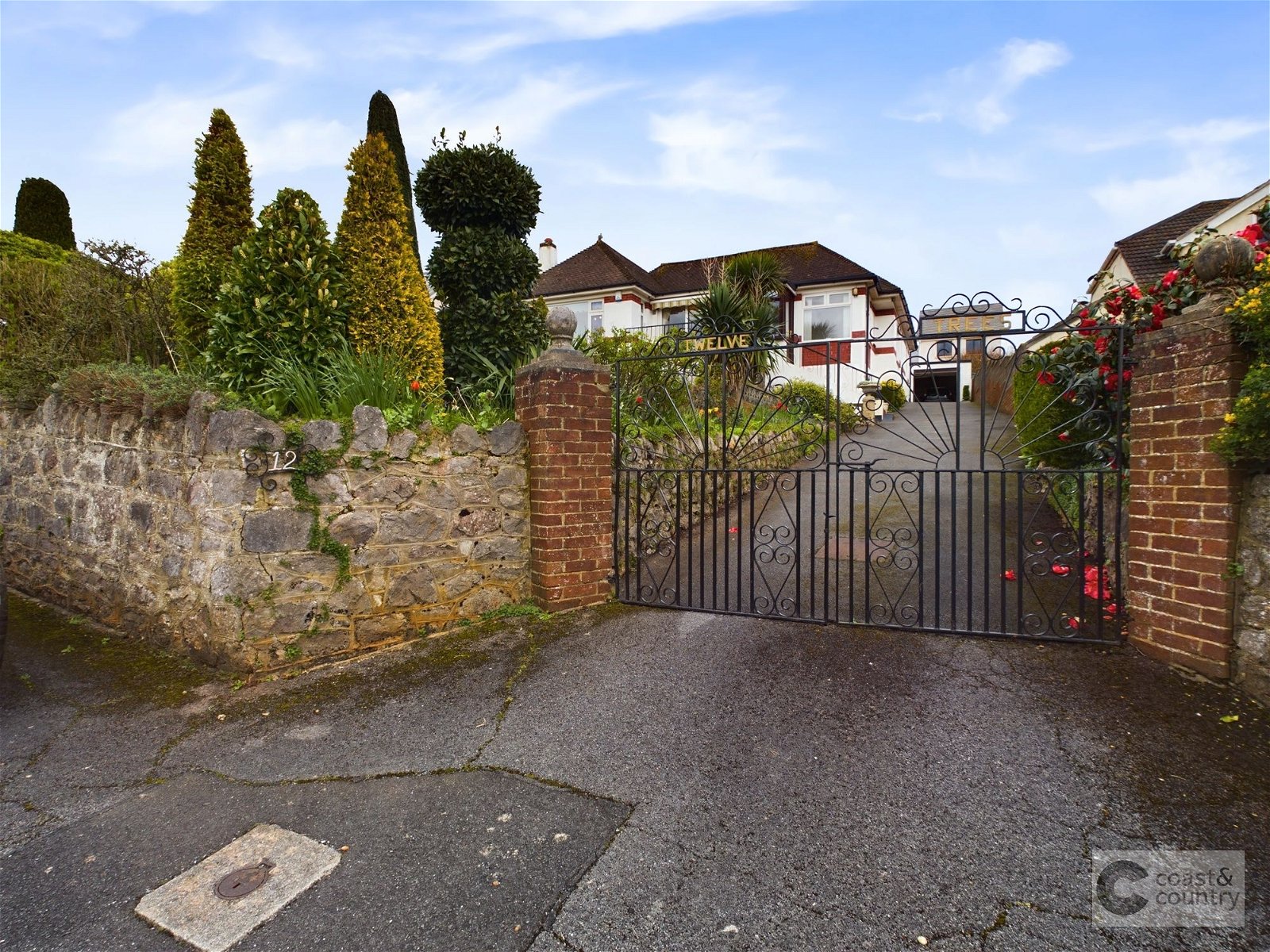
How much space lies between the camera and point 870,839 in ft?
7.16

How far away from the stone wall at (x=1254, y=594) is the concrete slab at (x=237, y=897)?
398cm

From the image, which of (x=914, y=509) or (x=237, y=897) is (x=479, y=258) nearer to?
(x=237, y=897)

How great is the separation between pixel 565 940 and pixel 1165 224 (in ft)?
65.8

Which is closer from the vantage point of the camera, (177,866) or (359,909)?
(359,909)

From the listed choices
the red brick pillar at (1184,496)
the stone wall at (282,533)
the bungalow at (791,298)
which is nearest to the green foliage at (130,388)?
the stone wall at (282,533)

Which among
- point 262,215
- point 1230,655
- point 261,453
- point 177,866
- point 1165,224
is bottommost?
point 177,866

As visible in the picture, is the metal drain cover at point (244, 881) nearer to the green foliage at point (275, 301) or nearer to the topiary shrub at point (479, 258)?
the green foliage at point (275, 301)

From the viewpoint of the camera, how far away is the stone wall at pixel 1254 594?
9.49 ft

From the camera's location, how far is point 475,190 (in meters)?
5.86

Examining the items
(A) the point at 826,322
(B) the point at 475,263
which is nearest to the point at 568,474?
(B) the point at 475,263

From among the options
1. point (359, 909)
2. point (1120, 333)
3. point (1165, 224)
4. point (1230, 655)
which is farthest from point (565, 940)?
point (1165, 224)

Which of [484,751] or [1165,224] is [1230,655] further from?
[1165,224]

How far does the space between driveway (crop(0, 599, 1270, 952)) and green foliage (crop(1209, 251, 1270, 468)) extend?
45.4 inches

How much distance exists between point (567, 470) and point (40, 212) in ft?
55.2
